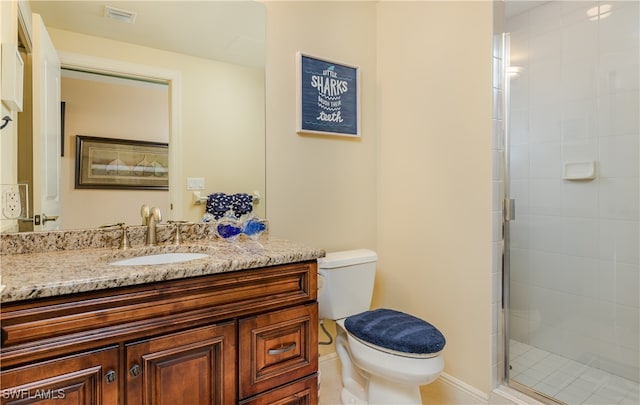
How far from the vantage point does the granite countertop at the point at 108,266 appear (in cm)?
79

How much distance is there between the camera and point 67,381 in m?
0.81

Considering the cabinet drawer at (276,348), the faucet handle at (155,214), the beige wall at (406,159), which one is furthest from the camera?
the beige wall at (406,159)

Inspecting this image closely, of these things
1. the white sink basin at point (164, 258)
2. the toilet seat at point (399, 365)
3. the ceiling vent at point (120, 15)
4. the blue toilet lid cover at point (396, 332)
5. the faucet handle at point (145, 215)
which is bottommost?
the toilet seat at point (399, 365)

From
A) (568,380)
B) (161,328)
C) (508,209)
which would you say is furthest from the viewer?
(568,380)

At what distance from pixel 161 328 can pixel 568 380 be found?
6.53 ft

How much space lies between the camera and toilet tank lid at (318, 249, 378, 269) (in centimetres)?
166

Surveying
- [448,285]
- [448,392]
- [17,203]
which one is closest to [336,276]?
[448,285]

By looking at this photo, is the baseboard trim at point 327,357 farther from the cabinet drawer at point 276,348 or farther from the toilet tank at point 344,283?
the cabinet drawer at point 276,348

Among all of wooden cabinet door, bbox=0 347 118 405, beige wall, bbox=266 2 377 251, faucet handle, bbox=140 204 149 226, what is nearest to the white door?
faucet handle, bbox=140 204 149 226

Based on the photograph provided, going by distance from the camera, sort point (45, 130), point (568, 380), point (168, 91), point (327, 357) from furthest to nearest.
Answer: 1. point (327, 357)
2. point (568, 380)
3. point (168, 91)
4. point (45, 130)

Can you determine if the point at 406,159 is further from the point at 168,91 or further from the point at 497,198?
the point at 168,91

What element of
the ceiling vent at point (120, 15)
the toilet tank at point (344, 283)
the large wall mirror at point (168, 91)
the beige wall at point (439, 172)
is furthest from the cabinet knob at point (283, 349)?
the ceiling vent at point (120, 15)

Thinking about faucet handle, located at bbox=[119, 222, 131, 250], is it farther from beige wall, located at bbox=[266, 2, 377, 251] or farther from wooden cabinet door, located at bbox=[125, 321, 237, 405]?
beige wall, located at bbox=[266, 2, 377, 251]

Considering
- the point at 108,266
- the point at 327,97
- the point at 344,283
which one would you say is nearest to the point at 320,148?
the point at 327,97
